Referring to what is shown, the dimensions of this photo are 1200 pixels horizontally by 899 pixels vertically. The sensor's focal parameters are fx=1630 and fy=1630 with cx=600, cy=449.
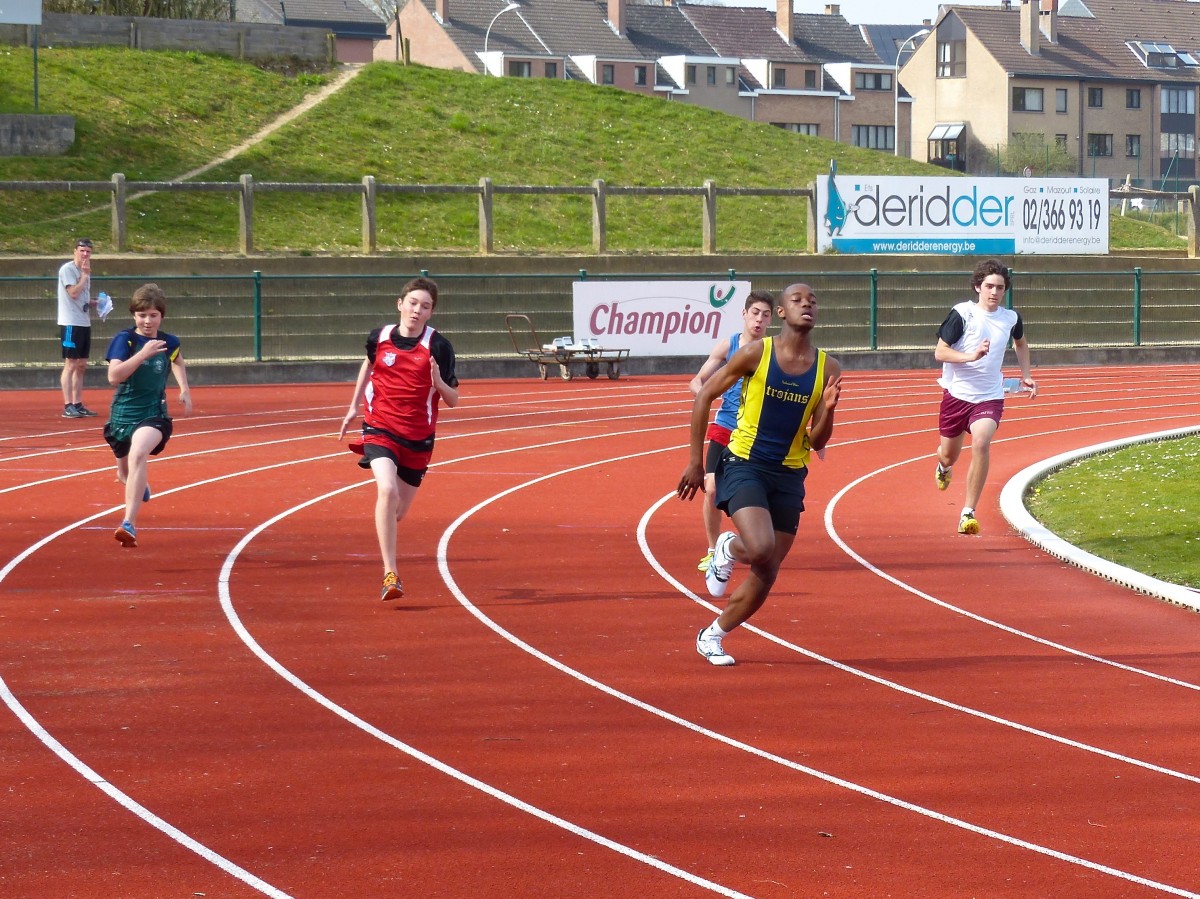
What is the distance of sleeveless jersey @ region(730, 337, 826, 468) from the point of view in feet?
25.3

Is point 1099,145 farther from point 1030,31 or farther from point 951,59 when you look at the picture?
point 951,59

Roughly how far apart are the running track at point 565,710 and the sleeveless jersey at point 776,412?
1.09 metres

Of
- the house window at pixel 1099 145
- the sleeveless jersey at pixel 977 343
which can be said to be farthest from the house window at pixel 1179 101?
the sleeveless jersey at pixel 977 343

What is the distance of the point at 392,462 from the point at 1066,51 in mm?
89549

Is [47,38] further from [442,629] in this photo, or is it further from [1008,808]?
Answer: [1008,808]

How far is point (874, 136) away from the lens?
319 ft


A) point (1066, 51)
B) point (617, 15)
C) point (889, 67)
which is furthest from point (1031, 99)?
point (617, 15)

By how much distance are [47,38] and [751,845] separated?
3972cm

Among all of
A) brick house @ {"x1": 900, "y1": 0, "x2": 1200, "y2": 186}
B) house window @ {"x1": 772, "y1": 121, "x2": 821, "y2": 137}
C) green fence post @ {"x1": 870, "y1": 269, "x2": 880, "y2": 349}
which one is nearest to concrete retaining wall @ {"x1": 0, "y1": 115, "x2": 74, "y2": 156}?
green fence post @ {"x1": 870, "y1": 269, "x2": 880, "y2": 349}

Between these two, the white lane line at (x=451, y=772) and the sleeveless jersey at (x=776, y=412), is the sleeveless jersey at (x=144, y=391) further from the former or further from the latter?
the sleeveless jersey at (x=776, y=412)

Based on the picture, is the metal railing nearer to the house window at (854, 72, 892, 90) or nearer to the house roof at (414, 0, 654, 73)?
the house roof at (414, 0, 654, 73)

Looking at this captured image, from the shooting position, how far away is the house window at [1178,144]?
93.0 metres

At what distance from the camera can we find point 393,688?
7543 millimetres

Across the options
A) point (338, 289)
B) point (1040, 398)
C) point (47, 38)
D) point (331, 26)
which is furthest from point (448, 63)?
point (1040, 398)
